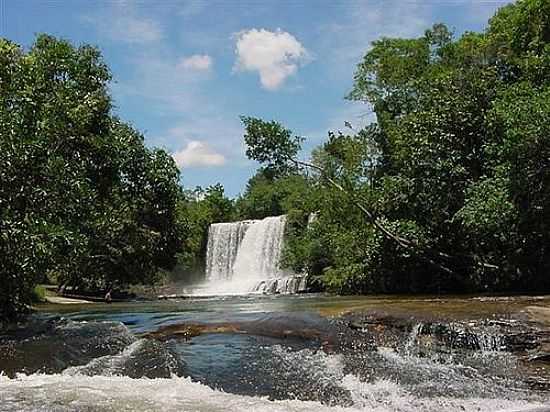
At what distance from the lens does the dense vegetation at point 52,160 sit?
504 inches

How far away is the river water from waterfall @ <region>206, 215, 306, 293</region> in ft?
76.5

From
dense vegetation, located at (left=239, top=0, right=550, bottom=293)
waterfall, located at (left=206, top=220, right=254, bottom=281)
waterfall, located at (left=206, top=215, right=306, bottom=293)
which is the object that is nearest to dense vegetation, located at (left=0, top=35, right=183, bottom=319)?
dense vegetation, located at (left=239, top=0, right=550, bottom=293)

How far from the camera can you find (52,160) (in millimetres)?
13461

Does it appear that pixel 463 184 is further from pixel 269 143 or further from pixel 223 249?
pixel 223 249

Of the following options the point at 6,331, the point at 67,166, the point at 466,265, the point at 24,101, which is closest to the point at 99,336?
the point at 6,331

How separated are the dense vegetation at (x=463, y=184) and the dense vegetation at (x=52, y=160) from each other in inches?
293

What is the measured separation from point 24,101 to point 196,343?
6.40 m

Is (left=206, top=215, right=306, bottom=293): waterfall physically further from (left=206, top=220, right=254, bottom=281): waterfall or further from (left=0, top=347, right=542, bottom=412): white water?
(left=0, top=347, right=542, bottom=412): white water

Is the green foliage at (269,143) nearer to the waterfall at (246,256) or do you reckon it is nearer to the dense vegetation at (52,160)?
the dense vegetation at (52,160)

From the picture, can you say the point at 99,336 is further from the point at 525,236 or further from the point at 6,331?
A: the point at 525,236

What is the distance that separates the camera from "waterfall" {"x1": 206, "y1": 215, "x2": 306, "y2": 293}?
129 feet

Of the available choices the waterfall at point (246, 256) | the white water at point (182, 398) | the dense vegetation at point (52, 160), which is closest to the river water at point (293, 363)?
the white water at point (182, 398)

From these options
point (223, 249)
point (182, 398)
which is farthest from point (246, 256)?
point (182, 398)

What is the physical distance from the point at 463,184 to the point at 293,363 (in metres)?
13.5
